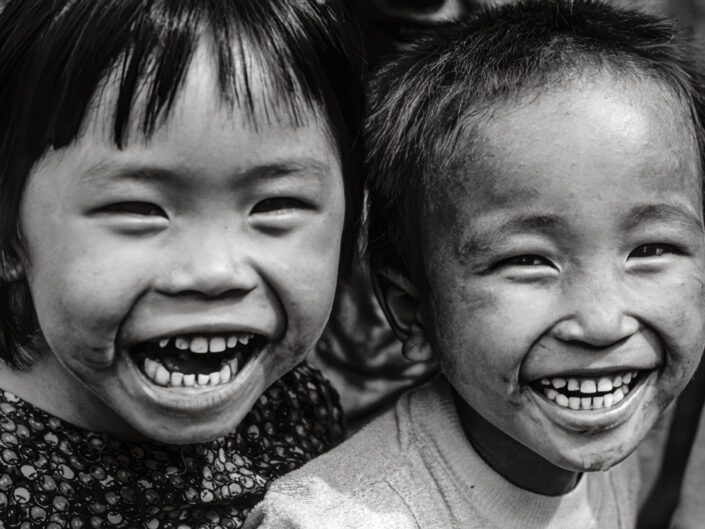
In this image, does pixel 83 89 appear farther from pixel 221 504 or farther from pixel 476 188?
pixel 221 504

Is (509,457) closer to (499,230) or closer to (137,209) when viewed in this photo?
(499,230)

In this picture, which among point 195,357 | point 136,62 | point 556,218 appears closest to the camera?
point 136,62

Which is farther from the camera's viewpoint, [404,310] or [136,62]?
[404,310]

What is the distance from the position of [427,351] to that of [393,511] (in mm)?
398

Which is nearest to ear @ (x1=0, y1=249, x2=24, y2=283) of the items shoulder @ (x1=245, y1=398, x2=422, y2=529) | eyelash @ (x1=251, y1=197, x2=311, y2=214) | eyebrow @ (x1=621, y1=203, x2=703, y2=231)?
eyelash @ (x1=251, y1=197, x2=311, y2=214)

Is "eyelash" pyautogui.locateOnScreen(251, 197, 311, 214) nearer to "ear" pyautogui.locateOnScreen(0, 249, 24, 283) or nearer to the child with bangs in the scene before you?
the child with bangs

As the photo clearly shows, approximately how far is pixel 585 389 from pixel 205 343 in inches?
26.1

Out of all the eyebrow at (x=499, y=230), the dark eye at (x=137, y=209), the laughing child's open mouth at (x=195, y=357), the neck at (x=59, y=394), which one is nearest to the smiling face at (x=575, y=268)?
the eyebrow at (x=499, y=230)

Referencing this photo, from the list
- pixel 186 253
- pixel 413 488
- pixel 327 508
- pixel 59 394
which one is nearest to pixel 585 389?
pixel 413 488

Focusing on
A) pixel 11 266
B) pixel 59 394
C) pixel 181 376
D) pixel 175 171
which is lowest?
pixel 59 394

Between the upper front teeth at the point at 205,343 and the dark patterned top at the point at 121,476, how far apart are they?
30 centimetres

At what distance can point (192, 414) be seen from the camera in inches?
68.0

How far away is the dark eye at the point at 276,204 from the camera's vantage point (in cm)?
169

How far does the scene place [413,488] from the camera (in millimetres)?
1846
